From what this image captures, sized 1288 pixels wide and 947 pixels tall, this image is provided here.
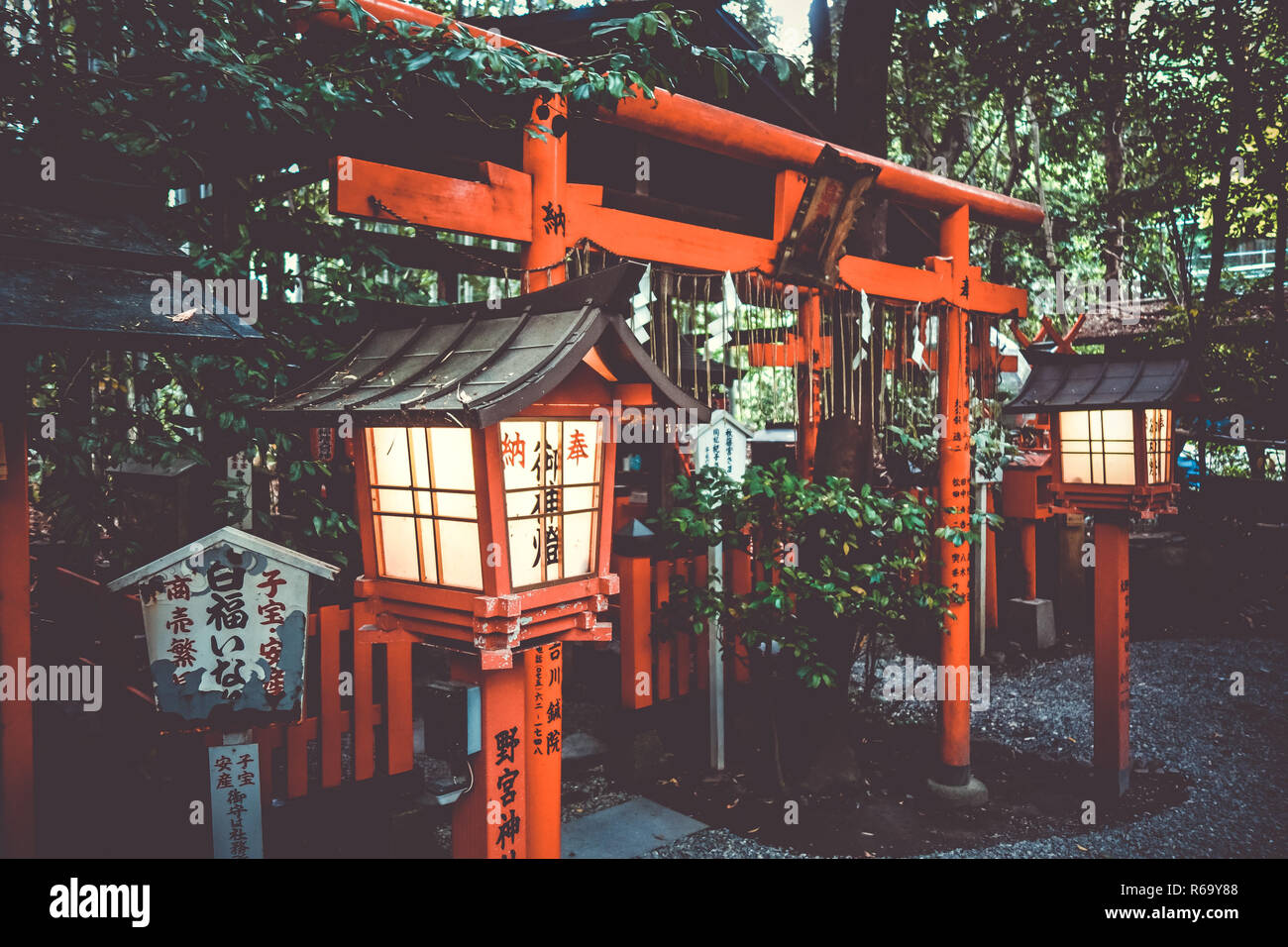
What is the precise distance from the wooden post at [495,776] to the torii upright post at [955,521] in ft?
16.6

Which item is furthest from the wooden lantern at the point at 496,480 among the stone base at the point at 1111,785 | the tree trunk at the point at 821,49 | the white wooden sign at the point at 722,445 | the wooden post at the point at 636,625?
the tree trunk at the point at 821,49

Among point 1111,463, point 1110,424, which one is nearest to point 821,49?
point 1110,424

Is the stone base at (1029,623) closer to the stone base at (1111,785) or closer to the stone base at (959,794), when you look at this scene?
the stone base at (1111,785)

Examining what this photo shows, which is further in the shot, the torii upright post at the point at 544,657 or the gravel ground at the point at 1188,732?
the gravel ground at the point at 1188,732

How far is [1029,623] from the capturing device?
12.2 metres

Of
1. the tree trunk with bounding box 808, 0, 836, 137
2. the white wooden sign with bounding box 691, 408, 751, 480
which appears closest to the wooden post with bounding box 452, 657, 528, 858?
the white wooden sign with bounding box 691, 408, 751, 480

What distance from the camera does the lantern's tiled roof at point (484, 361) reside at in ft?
10.0

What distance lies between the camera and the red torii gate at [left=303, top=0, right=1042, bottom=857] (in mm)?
4363

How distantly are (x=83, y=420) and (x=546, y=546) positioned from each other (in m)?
3.28

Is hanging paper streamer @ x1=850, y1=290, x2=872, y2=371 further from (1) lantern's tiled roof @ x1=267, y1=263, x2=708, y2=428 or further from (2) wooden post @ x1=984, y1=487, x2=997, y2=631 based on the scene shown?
(2) wooden post @ x1=984, y1=487, x2=997, y2=631

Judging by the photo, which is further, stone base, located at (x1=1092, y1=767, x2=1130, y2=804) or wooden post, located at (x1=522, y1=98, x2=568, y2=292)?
stone base, located at (x1=1092, y1=767, x2=1130, y2=804)

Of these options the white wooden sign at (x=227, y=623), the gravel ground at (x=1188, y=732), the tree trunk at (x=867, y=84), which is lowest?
the gravel ground at (x=1188, y=732)

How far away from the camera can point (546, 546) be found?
3.49 meters

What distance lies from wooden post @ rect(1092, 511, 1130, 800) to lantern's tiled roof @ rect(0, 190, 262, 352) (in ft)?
24.3
